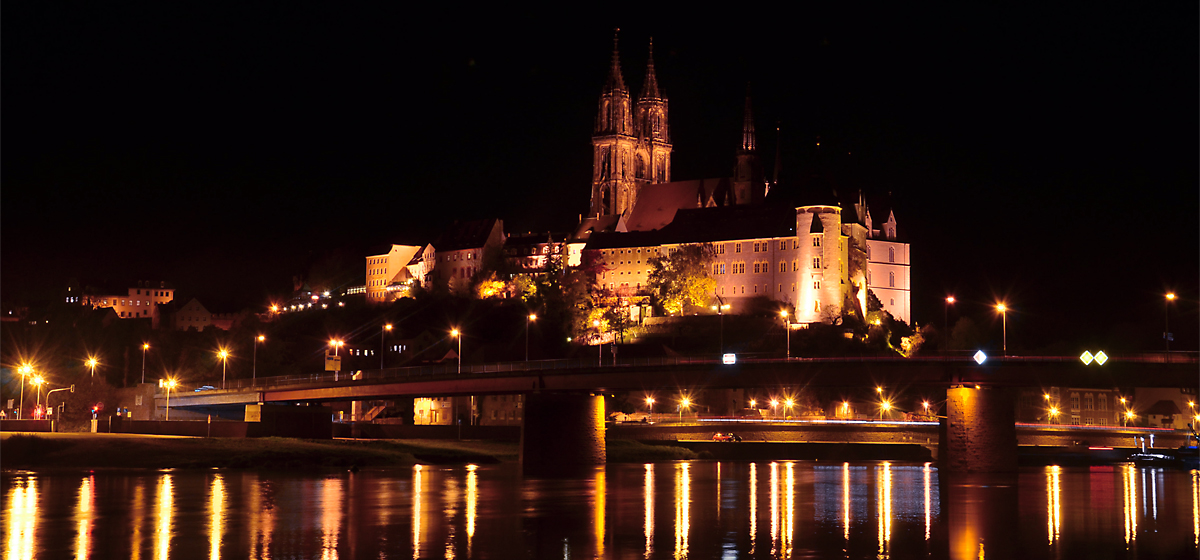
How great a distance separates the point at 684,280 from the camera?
167625 millimetres

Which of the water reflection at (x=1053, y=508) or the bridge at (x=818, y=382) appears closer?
the water reflection at (x=1053, y=508)

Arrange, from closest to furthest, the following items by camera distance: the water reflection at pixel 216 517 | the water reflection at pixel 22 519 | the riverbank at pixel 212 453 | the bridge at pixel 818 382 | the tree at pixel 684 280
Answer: the water reflection at pixel 22 519 < the water reflection at pixel 216 517 < the riverbank at pixel 212 453 < the bridge at pixel 818 382 < the tree at pixel 684 280

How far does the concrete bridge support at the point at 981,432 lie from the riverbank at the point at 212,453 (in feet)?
97.4

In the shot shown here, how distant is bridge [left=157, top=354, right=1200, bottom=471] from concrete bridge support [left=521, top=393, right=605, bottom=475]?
6 cm

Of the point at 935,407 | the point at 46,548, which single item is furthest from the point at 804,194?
the point at 46,548

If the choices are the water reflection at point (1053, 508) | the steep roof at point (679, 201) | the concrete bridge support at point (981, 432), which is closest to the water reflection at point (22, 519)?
the water reflection at point (1053, 508)

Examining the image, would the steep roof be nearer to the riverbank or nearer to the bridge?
the riverbank

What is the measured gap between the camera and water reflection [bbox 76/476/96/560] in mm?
34750

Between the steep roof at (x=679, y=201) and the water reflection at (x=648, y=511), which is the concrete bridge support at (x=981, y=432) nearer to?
the water reflection at (x=648, y=511)

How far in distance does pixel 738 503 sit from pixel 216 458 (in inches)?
1246

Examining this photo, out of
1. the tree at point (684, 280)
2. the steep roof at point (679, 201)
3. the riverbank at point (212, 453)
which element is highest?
the steep roof at point (679, 201)

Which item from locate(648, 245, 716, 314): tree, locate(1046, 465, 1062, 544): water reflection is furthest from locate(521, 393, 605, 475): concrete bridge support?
locate(648, 245, 716, 314): tree

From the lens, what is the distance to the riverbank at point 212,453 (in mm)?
66625

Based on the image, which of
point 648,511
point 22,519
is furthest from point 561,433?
point 22,519
